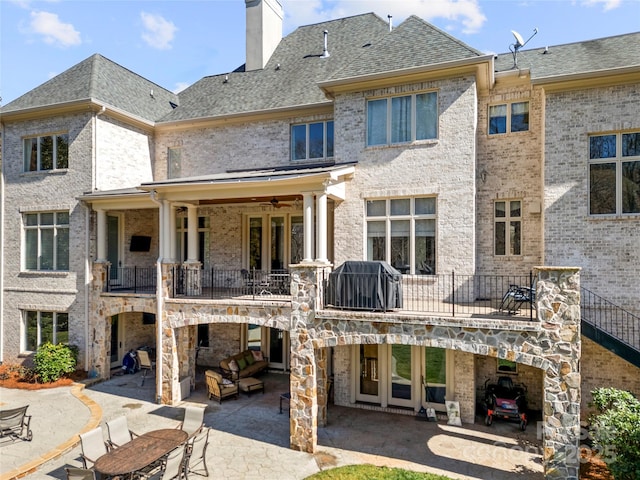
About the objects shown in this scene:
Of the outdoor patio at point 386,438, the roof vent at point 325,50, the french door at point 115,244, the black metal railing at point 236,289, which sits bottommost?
the outdoor patio at point 386,438

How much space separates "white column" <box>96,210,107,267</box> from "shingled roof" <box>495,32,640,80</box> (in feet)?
47.7

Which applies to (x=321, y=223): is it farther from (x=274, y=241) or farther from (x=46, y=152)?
(x=46, y=152)

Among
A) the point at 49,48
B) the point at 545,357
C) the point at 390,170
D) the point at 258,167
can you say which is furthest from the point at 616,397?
the point at 49,48

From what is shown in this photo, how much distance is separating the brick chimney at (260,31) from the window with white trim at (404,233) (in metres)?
9.98

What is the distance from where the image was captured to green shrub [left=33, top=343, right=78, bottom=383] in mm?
13383

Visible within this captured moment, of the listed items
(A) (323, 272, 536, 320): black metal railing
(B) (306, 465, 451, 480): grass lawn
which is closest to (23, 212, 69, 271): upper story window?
(A) (323, 272, 536, 320): black metal railing

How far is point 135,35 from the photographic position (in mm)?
10984

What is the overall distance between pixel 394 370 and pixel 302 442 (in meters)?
3.80

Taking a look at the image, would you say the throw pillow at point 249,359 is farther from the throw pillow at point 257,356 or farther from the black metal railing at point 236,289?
the black metal railing at point 236,289

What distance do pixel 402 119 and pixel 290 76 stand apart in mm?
6483

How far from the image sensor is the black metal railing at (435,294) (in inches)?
354

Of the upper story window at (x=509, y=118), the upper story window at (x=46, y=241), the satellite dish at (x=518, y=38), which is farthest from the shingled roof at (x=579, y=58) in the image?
the upper story window at (x=46, y=241)

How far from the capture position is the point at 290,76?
16062 millimetres

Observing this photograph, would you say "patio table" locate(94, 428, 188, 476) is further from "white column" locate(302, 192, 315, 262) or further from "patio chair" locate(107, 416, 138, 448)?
"white column" locate(302, 192, 315, 262)
